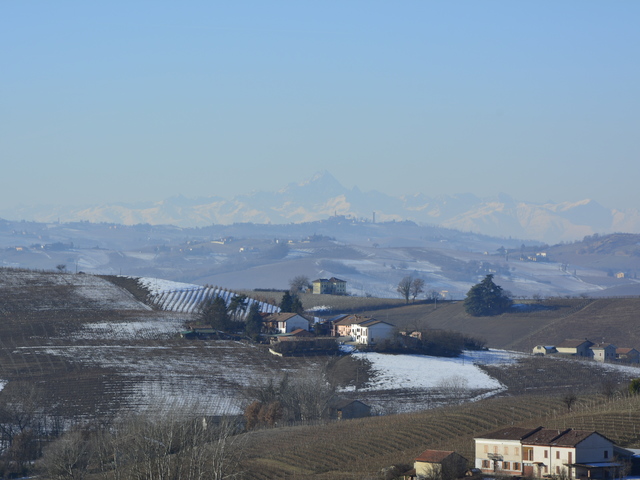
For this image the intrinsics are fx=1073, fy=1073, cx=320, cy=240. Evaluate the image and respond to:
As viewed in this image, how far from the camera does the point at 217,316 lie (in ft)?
338

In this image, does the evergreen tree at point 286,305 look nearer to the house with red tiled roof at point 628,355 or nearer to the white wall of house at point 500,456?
the house with red tiled roof at point 628,355

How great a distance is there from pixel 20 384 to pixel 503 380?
1460 inches

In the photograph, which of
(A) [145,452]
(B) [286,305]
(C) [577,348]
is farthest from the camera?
(B) [286,305]

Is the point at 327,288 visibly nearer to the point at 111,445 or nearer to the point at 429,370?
the point at 429,370

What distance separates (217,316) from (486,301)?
4499 centimetres

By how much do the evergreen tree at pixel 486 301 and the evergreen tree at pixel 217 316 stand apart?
41183 millimetres

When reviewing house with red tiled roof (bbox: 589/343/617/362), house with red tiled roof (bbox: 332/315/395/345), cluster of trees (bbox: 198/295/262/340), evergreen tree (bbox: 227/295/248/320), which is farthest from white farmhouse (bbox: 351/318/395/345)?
house with red tiled roof (bbox: 589/343/617/362)

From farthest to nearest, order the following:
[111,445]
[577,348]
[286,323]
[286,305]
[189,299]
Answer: [189,299] < [286,305] < [577,348] < [286,323] < [111,445]

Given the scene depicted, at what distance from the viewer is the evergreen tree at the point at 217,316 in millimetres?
102438

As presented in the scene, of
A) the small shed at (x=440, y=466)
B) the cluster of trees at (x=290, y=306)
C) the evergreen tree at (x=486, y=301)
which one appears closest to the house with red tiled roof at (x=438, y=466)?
the small shed at (x=440, y=466)

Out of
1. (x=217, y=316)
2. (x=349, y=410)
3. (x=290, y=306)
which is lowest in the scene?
(x=349, y=410)

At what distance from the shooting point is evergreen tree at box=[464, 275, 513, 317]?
13538 centimetres

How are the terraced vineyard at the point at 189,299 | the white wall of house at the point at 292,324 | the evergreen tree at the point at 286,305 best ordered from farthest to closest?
the evergreen tree at the point at 286,305, the terraced vineyard at the point at 189,299, the white wall of house at the point at 292,324

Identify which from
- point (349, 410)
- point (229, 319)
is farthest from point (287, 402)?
point (229, 319)
